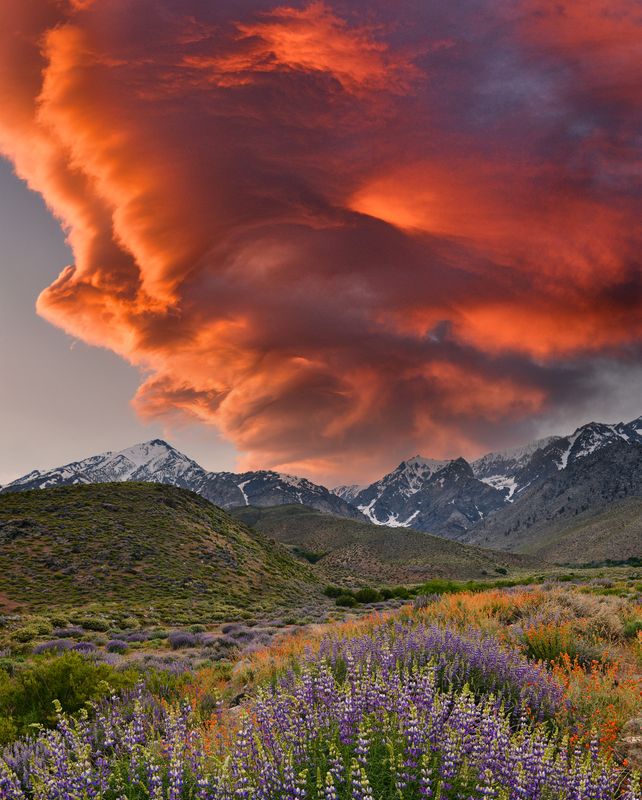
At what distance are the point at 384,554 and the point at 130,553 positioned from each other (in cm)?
9556

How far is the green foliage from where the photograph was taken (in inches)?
342

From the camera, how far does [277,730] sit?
5.70 meters

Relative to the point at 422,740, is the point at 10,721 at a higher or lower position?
lower

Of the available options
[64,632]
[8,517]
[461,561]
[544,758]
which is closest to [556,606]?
[544,758]

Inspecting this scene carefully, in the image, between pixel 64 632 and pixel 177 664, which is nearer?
pixel 177 664

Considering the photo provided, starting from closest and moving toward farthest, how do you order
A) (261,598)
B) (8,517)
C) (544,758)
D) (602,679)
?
(544,758), (602,679), (261,598), (8,517)

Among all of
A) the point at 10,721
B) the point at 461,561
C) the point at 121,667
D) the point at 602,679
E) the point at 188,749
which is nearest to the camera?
the point at 188,749

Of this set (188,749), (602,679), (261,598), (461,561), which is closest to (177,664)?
(188,749)

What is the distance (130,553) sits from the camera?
54438 millimetres

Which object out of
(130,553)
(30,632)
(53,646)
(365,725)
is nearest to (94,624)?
(30,632)

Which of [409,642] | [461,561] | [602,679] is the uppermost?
[409,642]

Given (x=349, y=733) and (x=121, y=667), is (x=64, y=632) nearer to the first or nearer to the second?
(x=121, y=667)

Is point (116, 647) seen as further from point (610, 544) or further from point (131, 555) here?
point (610, 544)

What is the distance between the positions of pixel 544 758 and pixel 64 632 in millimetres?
27928
